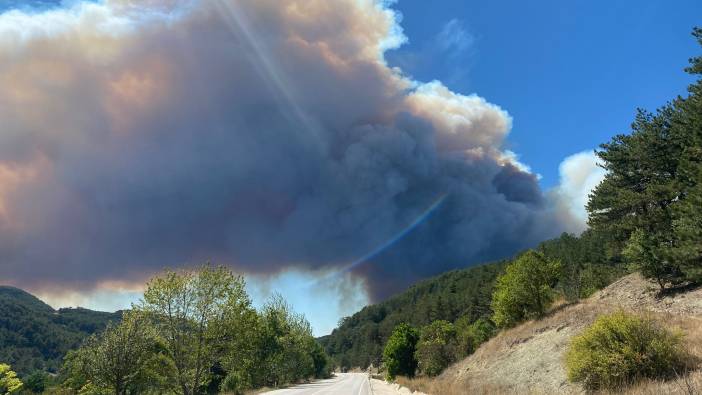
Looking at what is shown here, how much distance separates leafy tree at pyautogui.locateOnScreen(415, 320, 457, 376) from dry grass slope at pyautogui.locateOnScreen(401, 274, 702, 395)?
16.4m

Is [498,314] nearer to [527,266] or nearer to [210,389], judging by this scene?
[527,266]

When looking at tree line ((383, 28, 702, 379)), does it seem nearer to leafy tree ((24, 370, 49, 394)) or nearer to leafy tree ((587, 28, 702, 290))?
leafy tree ((587, 28, 702, 290))

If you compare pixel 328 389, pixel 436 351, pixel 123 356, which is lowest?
pixel 328 389

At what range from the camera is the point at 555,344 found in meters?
34.9

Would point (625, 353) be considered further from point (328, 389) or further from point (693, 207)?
point (328, 389)

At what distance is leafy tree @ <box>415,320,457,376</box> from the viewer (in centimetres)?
6825

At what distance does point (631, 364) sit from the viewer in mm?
17891

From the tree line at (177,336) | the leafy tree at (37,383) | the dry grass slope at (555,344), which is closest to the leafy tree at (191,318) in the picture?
the tree line at (177,336)

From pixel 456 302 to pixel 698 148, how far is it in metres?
153

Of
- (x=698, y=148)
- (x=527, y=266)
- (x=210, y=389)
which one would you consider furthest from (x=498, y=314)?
(x=210, y=389)

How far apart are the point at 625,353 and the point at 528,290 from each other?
111ft

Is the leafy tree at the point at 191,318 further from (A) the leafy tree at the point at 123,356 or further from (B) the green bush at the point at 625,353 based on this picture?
(B) the green bush at the point at 625,353

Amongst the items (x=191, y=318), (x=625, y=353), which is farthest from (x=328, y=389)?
(x=625, y=353)

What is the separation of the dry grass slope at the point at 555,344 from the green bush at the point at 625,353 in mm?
1105
